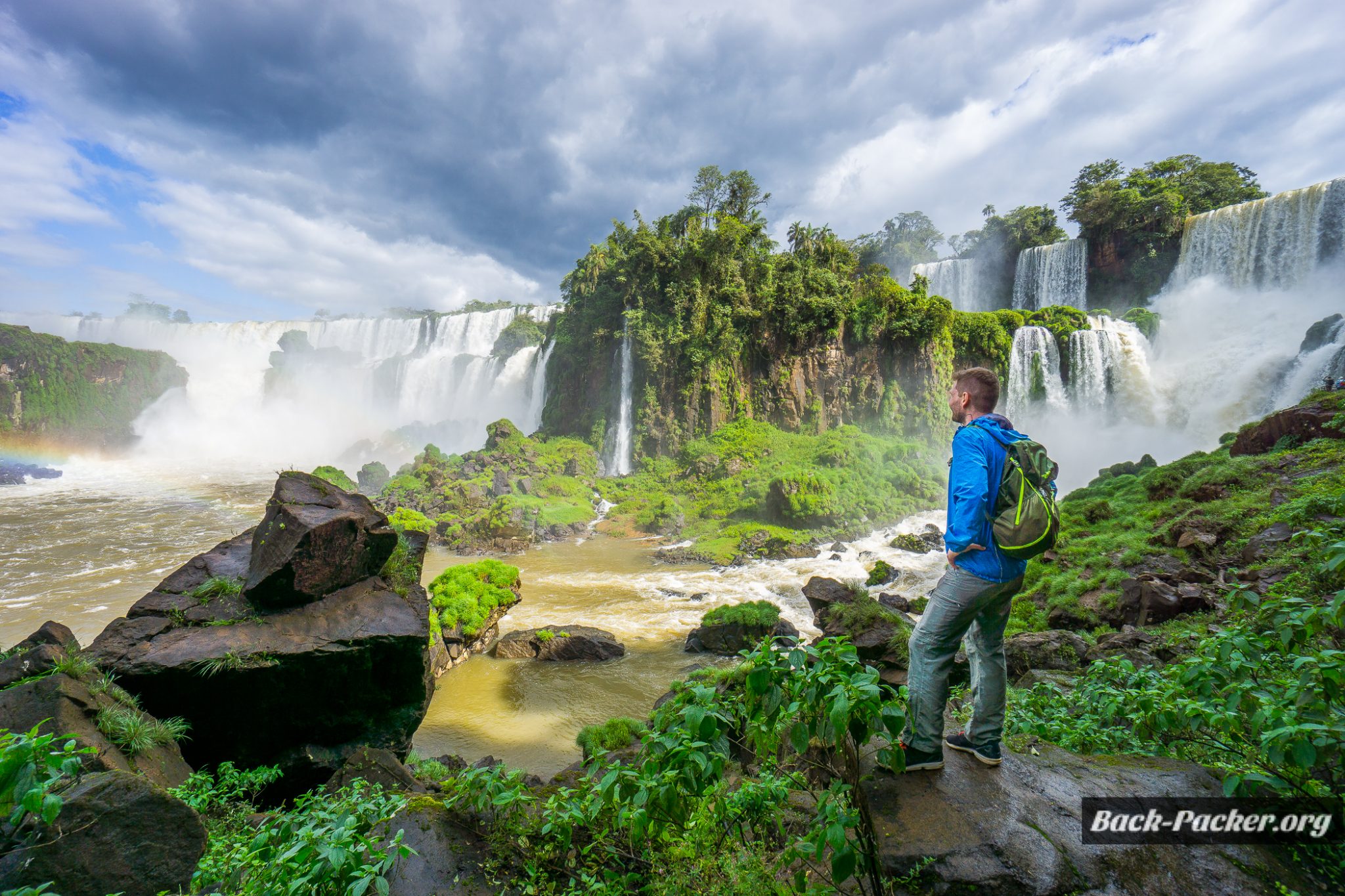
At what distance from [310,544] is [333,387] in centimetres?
5232

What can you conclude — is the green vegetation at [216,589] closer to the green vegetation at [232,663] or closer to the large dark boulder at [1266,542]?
the green vegetation at [232,663]

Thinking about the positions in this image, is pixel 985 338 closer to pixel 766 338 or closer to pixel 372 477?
pixel 766 338

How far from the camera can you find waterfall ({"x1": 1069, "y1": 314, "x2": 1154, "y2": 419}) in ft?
83.1

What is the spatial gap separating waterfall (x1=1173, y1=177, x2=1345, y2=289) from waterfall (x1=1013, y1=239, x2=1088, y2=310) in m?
4.61

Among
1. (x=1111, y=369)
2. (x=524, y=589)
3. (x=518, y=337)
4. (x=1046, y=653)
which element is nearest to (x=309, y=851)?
(x=1046, y=653)

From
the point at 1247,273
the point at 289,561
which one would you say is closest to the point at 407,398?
the point at 289,561

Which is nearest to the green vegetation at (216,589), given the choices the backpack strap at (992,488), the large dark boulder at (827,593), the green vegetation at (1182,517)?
the backpack strap at (992,488)

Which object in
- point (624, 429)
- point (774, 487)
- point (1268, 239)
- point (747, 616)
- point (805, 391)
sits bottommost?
point (747, 616)

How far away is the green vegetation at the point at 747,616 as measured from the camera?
9906 mm

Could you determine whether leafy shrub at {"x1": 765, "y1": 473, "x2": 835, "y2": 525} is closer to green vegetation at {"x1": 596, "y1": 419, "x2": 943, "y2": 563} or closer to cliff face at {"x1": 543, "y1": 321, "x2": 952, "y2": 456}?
green vegetation at {"x1": 596, "y1": 419, "x2": 943, "y2": 563}

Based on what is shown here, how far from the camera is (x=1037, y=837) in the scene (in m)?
2.30

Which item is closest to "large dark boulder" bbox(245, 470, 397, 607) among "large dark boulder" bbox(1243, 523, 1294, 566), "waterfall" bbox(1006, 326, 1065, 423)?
"large dark boulder" bbox(1243, 523, 1294, 566)

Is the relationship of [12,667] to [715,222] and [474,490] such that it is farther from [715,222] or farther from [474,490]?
[715,222]

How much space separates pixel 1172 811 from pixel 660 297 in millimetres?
29906
